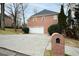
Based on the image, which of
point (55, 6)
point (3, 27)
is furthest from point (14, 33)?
point (55, 6)

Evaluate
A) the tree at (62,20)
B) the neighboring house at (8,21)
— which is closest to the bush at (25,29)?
the neighboring house at (8,21)

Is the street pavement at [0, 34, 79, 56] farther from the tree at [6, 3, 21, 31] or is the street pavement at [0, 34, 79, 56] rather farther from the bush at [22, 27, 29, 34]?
the tree at [6, 3, 21, 31]

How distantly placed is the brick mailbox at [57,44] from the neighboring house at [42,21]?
0.19m

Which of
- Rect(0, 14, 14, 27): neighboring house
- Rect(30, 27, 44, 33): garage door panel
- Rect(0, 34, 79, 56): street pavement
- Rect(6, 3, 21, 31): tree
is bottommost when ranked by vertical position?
Rect(0, 34, 79, 56): street pavement

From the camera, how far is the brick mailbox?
145 inches

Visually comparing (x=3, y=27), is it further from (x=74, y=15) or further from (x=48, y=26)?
(x=74, y=15)

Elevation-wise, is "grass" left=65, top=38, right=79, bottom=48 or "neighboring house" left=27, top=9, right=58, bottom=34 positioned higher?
"neighboring house" left=27, top=9, right=58, bottom=34

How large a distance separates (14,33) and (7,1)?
541 mm

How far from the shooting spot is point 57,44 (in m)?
→ 3.68

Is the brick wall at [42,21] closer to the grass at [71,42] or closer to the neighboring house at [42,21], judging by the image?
the neighboring house at [42,21]

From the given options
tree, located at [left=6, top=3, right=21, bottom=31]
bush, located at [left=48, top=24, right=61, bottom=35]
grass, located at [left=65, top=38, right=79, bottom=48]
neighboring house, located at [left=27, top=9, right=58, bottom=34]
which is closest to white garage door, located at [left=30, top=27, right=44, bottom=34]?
neighboring house, located at [left=27, top=9, right=58, bottom=34]

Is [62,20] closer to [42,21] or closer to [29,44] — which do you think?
[42,21]

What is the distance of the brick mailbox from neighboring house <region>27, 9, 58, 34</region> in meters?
0.19

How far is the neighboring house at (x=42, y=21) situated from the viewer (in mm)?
3737
